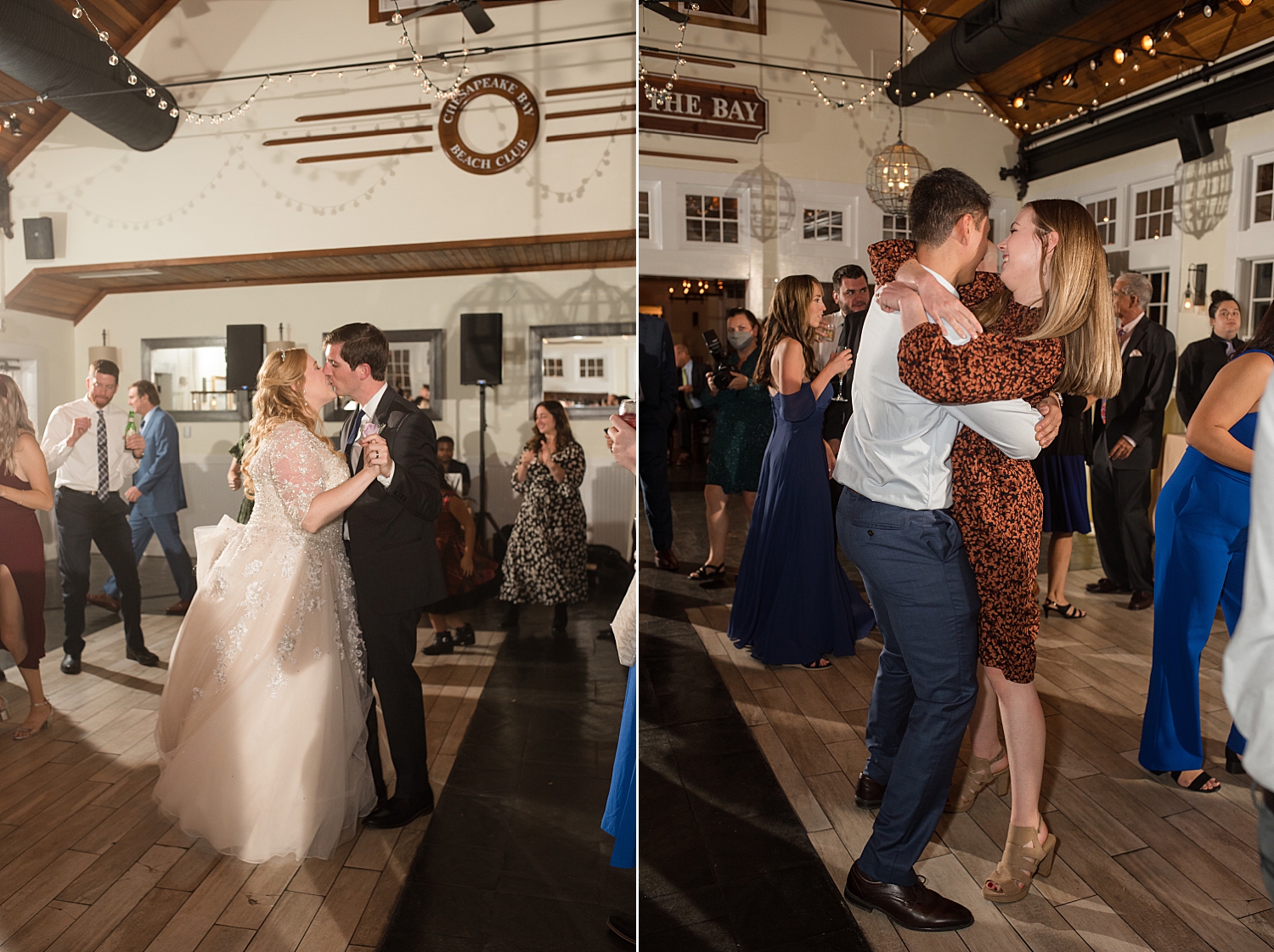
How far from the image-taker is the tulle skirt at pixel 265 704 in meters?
1.60

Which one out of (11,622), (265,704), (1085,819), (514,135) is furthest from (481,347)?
(1085,819)

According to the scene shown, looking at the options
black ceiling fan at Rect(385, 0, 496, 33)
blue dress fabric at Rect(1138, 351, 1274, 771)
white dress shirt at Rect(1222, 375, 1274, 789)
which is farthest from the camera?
black ceiling fan at Rect(385, 0, 496, 33)

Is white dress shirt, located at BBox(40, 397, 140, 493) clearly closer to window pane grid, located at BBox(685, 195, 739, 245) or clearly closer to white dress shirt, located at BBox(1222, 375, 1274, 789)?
window pane grid, located at BBox(685, 195, 739, 245)

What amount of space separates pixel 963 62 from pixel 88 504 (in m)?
2.01

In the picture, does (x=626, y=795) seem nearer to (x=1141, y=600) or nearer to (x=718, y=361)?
(x=718, y=361)

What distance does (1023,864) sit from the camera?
1.26 m

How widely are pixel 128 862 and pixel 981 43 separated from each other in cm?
237

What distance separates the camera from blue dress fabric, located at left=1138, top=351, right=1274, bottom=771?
47.7 inches

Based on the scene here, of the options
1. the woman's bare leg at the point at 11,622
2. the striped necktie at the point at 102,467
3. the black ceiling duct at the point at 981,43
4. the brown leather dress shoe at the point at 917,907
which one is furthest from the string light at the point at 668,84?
the woman's bare leg at the point at 11,622

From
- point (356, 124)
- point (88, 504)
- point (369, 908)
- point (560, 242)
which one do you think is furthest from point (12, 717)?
point (560, 242)

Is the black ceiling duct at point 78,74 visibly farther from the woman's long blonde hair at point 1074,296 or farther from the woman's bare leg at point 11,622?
the woman's long blonde hair at point 1074,296

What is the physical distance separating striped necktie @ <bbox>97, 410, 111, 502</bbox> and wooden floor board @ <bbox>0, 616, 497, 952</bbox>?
0.30 meters

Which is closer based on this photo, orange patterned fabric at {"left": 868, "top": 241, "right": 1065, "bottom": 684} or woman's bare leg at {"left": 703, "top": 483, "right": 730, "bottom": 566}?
orange patterned fabric at {"left": 868, "top": 241, "right": 1065, "bottom": 684}

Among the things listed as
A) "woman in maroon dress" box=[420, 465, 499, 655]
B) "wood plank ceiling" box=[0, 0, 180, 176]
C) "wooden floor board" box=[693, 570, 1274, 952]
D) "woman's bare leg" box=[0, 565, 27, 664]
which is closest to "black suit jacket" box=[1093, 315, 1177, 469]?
"wooden floor board" box=[693, 570, 1274, 952]
